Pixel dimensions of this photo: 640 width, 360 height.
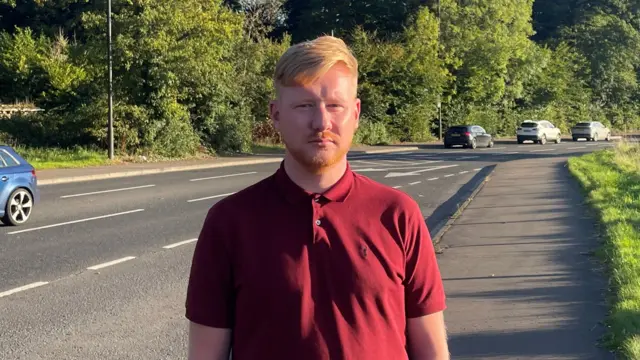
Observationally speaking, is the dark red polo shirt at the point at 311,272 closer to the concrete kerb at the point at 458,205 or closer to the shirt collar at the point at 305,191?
the shirt collar at the point at 305,191

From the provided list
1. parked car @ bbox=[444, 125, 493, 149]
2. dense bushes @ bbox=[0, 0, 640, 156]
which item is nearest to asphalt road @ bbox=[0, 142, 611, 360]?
dense bushes @ bbox=[0, 0, 640, 156]

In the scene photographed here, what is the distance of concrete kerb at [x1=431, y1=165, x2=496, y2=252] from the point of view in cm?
1064

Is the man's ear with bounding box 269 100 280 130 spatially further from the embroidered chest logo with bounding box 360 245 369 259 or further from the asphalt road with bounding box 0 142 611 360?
the asphalt road with bounding box 0 142 611 360

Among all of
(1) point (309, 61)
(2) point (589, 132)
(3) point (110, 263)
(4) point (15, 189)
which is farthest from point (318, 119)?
(2) point (589, 132)

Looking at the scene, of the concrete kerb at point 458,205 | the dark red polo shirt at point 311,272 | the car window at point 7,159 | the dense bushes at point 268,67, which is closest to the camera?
the dark red polo shirt at point 311,272

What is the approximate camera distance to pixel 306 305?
6.66 ft

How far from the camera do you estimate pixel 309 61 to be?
205 cm

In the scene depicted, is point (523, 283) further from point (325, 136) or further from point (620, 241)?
point (325, 136)

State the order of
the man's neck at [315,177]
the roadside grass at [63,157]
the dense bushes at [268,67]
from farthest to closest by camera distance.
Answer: the dense bushes at [268,67] < the roadside grass at [63,157] < the man's neck at [315,177]

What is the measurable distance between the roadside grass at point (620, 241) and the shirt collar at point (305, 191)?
3.39 m

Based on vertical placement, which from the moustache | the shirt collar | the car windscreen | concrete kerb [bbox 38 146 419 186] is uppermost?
the moustache

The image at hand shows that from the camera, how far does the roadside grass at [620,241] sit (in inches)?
211

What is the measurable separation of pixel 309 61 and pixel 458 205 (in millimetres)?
12988

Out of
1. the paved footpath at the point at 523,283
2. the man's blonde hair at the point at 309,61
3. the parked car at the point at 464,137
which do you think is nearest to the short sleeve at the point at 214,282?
the man's blonde hair at the point at 309,61
